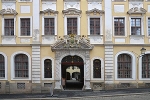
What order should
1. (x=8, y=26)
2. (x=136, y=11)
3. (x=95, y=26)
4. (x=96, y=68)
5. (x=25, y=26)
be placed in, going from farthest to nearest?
(x=8, y=26)
(x=25, y=26)
(x=95, y=26)
(x=96, y=68)
(x=136, y=11)

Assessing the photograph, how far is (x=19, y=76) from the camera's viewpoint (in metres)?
25.5

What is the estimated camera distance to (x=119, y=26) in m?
25.2

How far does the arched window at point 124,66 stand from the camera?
25.2 meters

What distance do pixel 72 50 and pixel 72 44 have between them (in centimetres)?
62

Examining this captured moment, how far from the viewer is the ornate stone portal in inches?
968

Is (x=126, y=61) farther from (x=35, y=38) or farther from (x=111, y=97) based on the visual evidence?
(x=35, y=38)

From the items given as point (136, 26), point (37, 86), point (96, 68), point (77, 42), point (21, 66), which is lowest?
point (37, 86)

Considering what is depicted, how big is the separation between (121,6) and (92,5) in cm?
294

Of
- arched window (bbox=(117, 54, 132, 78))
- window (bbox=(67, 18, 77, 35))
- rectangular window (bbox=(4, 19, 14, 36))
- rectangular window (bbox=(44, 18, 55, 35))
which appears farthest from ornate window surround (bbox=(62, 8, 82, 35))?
rectangular window (bbox=(4, 19, 14, 36))

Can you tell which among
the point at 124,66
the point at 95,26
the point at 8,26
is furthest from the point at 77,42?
the point at 8,26

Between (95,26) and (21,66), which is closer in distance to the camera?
(95,26)

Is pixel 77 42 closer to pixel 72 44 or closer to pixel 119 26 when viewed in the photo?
pixel 72 44

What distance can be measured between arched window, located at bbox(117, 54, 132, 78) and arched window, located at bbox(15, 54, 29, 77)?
9451mm

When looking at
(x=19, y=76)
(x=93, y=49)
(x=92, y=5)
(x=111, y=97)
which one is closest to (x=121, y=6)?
(x=92, y=5)
